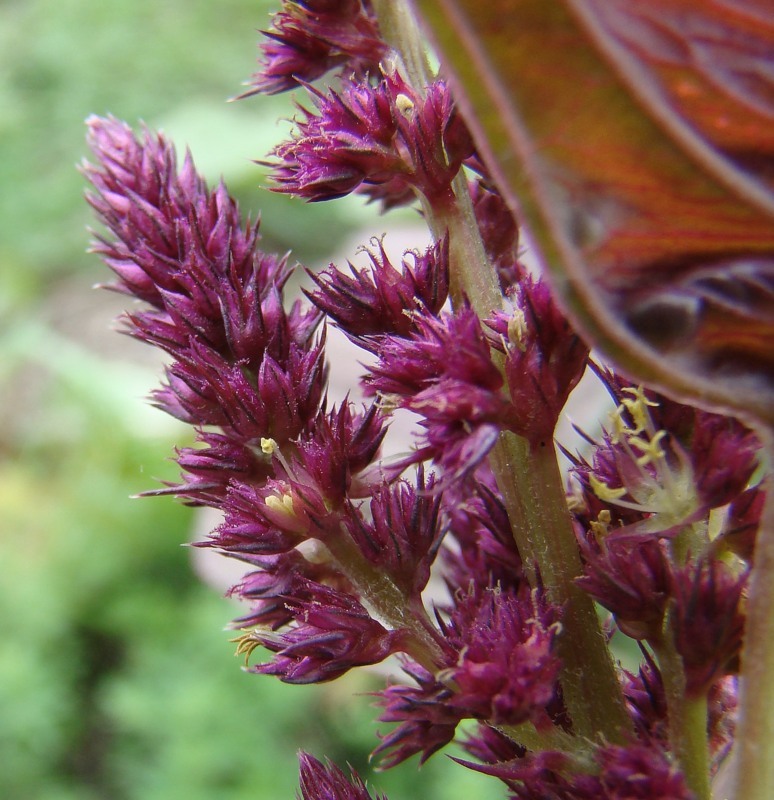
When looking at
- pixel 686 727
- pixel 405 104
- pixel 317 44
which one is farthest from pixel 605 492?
pixel 317 44

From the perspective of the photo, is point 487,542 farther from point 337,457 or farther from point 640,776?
point 640,776

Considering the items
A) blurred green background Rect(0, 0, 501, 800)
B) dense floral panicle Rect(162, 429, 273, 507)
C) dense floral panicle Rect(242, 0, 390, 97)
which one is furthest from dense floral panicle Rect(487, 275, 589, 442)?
blurred green background Rect(0, 0, 501, 800)

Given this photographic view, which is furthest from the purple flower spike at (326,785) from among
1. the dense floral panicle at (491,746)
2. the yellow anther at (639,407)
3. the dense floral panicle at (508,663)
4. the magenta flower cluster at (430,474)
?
the yellow anther at (639,407)

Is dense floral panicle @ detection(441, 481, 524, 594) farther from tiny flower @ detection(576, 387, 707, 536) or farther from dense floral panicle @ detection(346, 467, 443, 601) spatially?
tiny flower @ detection(576, 387, 707, 536)

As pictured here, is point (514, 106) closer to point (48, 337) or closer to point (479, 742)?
point (479, 742)

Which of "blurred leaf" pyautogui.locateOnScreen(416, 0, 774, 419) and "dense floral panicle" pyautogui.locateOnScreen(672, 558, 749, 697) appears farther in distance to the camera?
"dense floral panicle" pyautogui.locateOnScreen(672, 558, 749, 697)

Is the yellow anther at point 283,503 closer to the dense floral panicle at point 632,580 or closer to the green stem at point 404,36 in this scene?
the dense floral panicle at point 632,580
